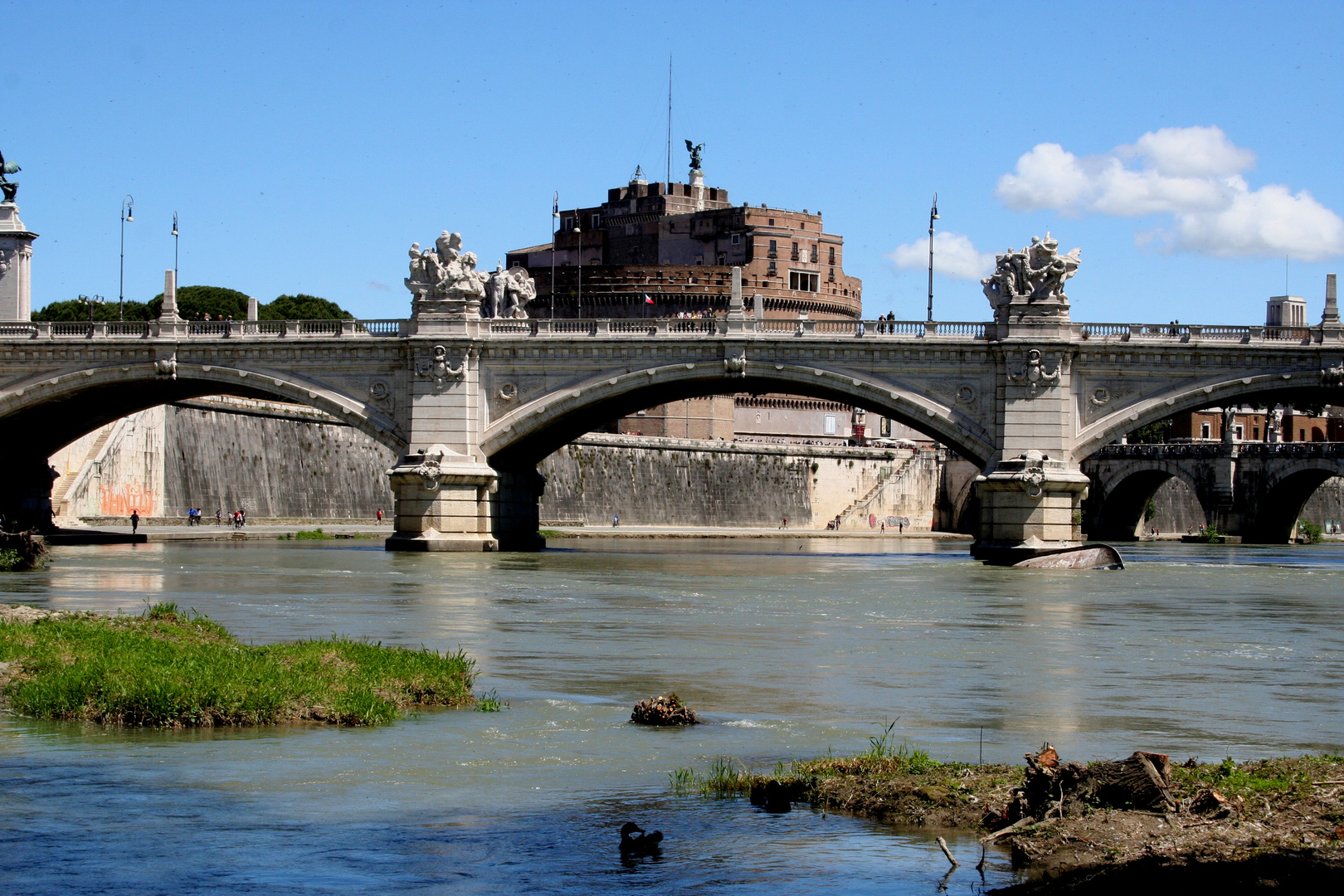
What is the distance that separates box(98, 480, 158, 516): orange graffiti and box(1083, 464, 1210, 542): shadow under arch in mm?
56191

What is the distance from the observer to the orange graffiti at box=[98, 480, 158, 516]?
72.6 meters

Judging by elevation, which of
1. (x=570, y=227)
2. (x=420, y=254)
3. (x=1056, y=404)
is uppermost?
(x=570, y=227)

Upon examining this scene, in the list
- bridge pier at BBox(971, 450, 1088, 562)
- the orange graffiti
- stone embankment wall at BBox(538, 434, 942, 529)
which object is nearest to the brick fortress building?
stone embankment wall at BBox(538, 434, 942, 529)

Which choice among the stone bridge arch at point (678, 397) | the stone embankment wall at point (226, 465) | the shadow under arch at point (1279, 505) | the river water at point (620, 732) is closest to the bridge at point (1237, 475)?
the shadow under arch at point (1279, 505)

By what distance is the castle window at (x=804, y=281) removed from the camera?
147m

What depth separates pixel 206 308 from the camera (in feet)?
384

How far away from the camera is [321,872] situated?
11.5m

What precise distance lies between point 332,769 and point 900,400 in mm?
41702

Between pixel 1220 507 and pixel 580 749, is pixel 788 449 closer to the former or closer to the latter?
pixel 1220 507

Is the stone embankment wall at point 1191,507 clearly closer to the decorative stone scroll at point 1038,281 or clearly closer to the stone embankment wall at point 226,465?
the stone embankment wall at point 226,465

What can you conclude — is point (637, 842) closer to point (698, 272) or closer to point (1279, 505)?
point (1279, 505)

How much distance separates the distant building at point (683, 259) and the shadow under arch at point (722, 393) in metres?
67.6

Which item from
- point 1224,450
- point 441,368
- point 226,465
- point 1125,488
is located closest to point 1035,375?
point 441,368

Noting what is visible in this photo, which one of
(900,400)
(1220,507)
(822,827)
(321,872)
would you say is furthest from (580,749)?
(1220,507)
